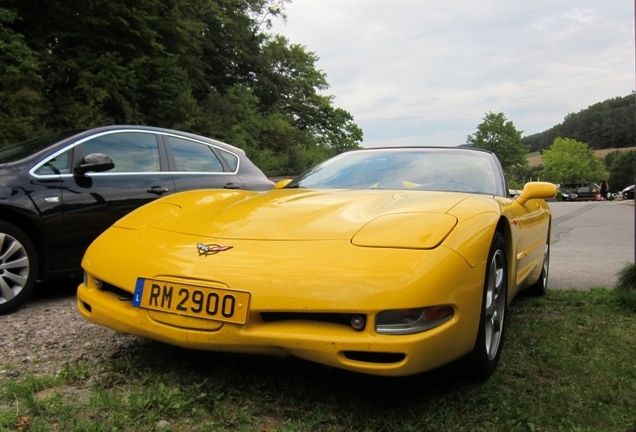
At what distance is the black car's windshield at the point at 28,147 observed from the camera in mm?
3771

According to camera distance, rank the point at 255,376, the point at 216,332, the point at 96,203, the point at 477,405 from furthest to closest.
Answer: the point at 96,203
the point at 255,376
the point at 477,405
the point at 216,332

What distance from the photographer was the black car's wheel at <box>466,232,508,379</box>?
2211 millimetres

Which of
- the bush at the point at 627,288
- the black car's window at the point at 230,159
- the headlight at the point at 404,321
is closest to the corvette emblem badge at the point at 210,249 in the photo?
the headlight at the point at 404,321

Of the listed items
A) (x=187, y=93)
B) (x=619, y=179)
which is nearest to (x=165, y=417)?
(x=187, y=93)

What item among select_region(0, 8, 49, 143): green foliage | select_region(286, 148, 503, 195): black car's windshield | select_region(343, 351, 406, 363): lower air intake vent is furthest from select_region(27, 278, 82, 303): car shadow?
select_region(0, 8, 49, 143): green foliage

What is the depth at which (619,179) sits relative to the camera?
8844 cm

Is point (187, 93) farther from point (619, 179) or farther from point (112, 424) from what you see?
point (619, 179)

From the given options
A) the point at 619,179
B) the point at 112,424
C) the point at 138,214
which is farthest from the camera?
the point at 619,179

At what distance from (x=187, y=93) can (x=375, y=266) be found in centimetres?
2076

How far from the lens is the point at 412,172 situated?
339 cm

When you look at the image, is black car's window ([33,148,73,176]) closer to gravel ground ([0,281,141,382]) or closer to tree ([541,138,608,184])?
gravel ground ([0,281,141,382])

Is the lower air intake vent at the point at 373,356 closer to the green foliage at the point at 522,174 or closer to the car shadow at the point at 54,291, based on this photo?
the car shadow at the point at 54,291

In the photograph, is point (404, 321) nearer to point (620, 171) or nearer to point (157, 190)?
point (157, 190)

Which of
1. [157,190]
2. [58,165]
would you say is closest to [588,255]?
[157,190]
